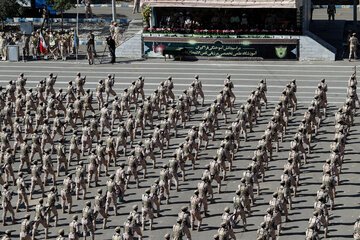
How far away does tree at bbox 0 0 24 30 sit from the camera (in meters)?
59.1

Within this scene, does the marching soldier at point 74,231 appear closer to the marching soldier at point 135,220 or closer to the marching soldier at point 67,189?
the marching soldier at point 135,220

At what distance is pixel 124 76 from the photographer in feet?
163

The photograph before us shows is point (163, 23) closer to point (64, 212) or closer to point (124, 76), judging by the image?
point (124, 76)

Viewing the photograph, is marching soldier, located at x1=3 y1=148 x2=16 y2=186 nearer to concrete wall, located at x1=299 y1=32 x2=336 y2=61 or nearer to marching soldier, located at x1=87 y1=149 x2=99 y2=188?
marching soldier, located at x1=87 y1=149 x2=99 y2=188

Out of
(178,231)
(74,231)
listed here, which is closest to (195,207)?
(178,231)

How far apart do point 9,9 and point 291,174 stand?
106 ft

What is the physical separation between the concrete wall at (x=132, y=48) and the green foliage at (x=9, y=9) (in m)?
8.75

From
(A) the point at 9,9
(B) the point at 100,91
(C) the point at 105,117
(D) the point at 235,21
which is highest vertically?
(A) the point at 9,9

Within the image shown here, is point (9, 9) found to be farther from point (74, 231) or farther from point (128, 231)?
point (128, 231)

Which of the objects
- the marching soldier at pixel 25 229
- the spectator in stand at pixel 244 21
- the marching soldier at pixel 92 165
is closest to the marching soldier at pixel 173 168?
the marching soldier at pixel 92 165

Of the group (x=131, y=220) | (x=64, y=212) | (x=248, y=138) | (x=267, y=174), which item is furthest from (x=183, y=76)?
(x=131, y=220)

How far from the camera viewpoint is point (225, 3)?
54.6 m

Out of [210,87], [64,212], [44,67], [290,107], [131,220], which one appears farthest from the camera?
[44,67]

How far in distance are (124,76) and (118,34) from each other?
737 cm
